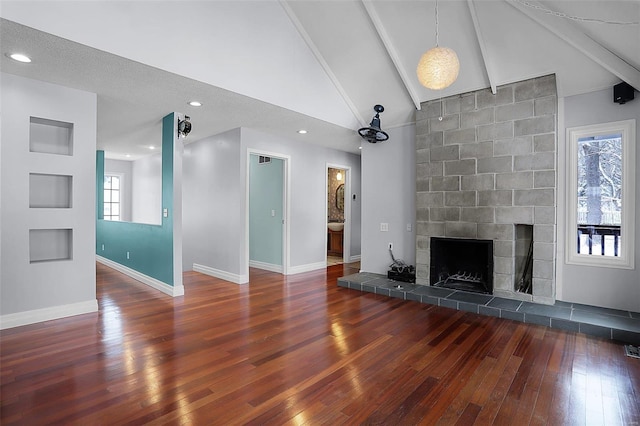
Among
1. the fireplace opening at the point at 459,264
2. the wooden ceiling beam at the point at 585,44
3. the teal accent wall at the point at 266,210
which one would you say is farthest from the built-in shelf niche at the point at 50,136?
the wooden ceiling beam at the point at 585,44

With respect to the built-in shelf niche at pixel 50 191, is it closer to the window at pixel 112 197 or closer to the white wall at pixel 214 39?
the white wall at pixel 214 39

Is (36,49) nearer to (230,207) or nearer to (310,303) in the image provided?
(230,207)

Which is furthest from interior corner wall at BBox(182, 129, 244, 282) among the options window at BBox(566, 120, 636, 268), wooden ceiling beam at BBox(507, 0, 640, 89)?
window at BBox(566, 120, 636, 268)

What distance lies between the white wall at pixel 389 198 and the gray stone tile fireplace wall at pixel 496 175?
319 mm

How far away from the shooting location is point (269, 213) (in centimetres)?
651

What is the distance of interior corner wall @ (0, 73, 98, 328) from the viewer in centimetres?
329

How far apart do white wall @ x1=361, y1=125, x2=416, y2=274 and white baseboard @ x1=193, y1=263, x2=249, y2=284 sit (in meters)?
2.04

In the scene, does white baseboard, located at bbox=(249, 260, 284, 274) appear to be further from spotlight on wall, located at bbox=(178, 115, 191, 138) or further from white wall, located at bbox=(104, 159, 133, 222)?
white wall, located at bbox=(104, 159, 133, 222)

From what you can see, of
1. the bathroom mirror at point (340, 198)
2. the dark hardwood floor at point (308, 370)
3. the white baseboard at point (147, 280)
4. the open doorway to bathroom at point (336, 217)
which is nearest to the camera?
the dark hardwood floor at point (308, 370)

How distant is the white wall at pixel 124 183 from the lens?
880 centimetres

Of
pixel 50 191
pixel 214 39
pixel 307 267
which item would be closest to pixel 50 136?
pixel 50 191

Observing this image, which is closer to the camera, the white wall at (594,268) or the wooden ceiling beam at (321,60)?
the white wall at (594,268)

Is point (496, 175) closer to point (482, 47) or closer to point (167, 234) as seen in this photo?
point (482, 47)

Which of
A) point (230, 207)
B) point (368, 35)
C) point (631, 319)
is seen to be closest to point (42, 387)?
point (230, 207)
